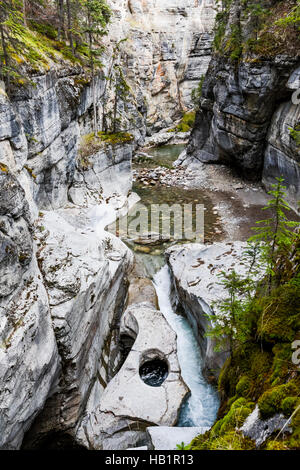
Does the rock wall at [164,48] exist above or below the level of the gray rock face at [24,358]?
above

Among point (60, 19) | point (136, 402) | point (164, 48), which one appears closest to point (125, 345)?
point (136, 402)

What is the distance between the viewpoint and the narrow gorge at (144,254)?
20.4 feet

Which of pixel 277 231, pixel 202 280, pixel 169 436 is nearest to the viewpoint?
pixel 169 436

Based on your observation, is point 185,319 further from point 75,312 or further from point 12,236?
point 12,236

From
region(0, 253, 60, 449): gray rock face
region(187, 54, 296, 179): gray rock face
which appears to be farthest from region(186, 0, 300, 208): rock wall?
region(0, 253, 60, 449): gray rock face

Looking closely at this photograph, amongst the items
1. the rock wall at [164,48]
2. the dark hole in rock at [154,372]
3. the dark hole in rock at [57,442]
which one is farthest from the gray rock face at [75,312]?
the rock wall at [164,48]

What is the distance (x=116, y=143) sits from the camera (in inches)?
975

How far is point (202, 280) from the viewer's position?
1336 centimetres

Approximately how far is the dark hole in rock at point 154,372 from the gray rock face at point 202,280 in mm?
1611

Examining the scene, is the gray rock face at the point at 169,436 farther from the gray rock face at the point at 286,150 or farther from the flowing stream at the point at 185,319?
the gray rock face at the point at 286,150

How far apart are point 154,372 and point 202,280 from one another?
4370 millimetres

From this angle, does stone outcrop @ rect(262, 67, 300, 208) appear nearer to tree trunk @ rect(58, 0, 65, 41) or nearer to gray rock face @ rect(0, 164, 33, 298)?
tree trunk @ rect(58, 0, 65, 41)

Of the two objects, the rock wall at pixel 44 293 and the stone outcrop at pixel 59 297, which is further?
the stone outcrop at pixel 59 297

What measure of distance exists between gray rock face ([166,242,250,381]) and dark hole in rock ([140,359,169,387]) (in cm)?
161
